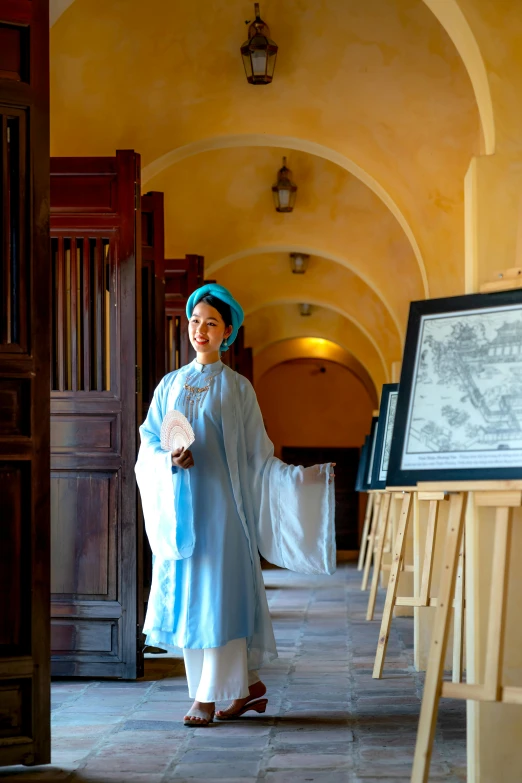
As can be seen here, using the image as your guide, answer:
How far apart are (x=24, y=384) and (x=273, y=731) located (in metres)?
1.72

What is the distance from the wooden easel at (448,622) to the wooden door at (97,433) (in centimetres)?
269

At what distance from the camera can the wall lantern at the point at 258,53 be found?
6.43m

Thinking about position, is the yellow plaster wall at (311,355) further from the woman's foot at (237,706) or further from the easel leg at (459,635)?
the woman's foot at (237,706)

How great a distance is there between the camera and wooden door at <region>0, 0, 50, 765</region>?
3.57 m

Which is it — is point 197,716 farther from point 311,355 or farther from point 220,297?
point 311,355

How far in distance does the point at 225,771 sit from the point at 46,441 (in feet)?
4.23

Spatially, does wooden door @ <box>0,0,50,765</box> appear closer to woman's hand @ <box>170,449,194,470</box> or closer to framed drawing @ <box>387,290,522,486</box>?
woman's hand @ <box>170,449,194,470</box>

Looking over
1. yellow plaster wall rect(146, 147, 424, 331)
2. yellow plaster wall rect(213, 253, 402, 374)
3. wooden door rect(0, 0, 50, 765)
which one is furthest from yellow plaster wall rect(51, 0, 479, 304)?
yellow plaster wall rect(213, 253, 402, 374)

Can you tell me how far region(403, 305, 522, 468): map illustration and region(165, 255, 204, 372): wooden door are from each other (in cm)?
490

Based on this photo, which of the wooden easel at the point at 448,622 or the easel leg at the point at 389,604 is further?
the easel leg at the point at 389,604

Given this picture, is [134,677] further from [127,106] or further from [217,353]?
[127,106]

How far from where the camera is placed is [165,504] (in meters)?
4.32

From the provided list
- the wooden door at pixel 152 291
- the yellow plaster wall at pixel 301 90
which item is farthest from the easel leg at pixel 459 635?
the yellow plaster wall at pixel 301 90

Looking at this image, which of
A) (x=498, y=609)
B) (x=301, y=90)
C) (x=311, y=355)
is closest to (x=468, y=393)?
A: (x=498, y=609)
